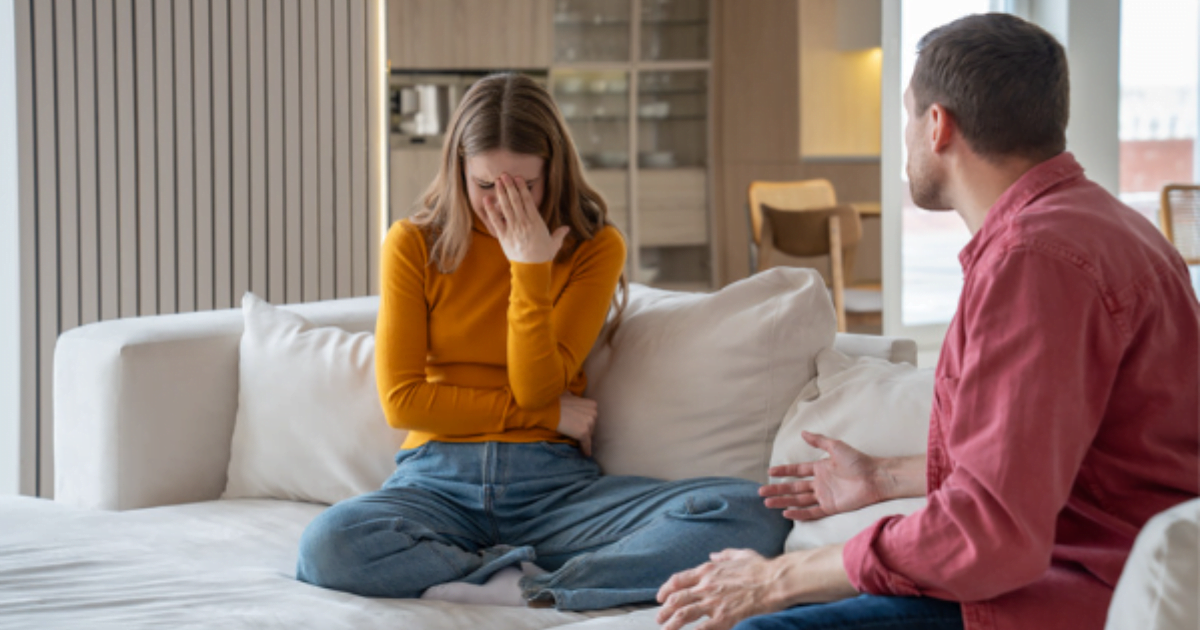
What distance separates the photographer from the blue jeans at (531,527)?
5.28ft

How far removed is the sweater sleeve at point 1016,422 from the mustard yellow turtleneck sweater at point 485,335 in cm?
88

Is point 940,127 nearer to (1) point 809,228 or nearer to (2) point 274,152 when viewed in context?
(2) point 274,152

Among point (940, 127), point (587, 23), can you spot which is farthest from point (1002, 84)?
point (587, 23)

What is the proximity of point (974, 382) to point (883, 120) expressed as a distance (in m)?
4.58

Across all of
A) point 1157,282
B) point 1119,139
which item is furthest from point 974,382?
point 1119,139

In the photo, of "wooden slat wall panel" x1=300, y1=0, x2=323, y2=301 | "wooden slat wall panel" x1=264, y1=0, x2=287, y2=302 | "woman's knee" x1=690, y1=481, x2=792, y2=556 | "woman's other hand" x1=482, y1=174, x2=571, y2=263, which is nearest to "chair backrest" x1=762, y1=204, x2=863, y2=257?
"wooden slat wall panel" x1=300, y1=0, x2=323, y2=301

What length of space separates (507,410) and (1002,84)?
0.98 m

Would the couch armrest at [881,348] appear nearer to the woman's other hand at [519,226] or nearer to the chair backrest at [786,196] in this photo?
the woman's other hand at [519,226]

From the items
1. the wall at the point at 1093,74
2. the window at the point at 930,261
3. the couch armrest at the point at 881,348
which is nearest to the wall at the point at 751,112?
the window at the point at 930,261

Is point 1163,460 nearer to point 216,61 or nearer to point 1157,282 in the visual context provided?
point 1157,282

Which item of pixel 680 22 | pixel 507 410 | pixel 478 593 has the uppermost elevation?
pixel 680 22

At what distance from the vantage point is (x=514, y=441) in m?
1.85

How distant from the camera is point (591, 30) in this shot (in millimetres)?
5598

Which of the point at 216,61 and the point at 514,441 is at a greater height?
the point at 216,61
